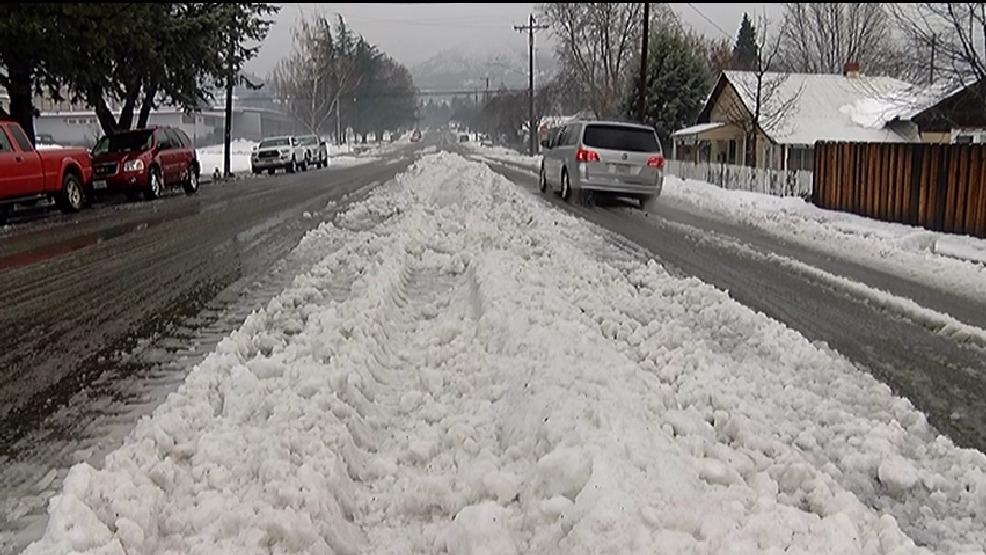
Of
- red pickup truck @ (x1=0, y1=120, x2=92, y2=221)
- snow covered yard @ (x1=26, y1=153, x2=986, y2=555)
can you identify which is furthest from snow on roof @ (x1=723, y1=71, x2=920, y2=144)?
snow covered yard @ (x1=26, y1=153, x2=986, y2=555)

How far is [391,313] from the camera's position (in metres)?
6.80

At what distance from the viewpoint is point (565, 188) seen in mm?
18719

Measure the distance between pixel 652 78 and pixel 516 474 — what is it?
143 ft

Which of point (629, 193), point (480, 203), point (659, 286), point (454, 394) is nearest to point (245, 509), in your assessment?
point (454, 394)

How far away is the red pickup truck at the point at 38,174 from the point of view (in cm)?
1497

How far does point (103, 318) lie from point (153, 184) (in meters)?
15.2

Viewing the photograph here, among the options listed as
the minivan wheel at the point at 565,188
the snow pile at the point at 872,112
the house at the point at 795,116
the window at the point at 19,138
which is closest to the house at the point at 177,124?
the house at the point at 795,116

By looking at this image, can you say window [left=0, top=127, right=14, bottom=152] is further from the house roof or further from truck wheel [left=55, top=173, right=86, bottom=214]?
the house roof

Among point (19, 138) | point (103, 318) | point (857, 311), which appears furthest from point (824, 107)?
point (103, 318)

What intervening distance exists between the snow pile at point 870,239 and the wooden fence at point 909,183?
25cm

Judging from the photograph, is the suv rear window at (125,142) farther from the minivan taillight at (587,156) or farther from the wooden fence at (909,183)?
the wooden fence at (909,183)

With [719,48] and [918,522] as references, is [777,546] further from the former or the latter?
[719,48]

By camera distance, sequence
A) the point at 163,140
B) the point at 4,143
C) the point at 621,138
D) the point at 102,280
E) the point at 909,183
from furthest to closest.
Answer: the point at 163,140 < the point at 621,138 < the point at 4,143 < the point at 909,183 < the point at 102,280

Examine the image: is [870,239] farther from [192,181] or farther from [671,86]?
[671,86]
